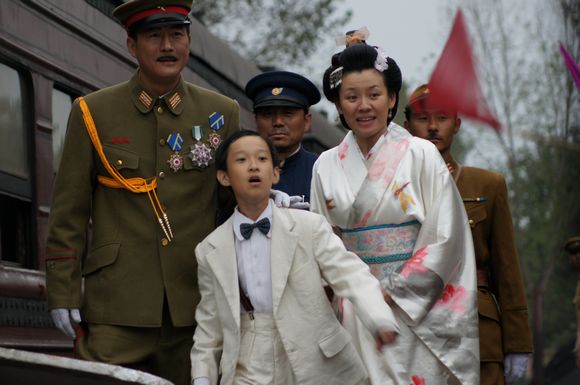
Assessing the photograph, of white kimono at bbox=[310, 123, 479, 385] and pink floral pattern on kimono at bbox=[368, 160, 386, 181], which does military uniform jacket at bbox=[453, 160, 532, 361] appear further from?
pink floral pattern on kimono at bbox=[368, 160, 386, 181]

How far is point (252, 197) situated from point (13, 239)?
158 centimetres

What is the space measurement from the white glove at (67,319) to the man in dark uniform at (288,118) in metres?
1.31

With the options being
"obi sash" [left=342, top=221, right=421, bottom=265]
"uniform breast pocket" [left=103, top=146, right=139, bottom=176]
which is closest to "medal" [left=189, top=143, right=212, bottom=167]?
"uniform breast pocket" [left=103, top=146, right=139, bottom=176]

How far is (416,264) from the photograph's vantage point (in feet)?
16.4

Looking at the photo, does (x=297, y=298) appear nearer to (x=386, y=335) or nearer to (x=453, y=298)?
(x=386, y=335)

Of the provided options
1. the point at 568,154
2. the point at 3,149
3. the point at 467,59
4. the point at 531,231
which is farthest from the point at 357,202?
the point at 531,231

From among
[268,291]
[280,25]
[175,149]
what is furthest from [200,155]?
[280,25]

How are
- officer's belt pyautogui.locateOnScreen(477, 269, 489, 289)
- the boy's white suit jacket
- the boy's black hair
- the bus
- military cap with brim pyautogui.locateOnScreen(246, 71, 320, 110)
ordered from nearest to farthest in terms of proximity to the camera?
the boy's white suit jacket, the boy's black hair, the bus, officer's belt pyautogui.locateOnScreen(477, 269, 489, 289), military cap with brim pyautogui.locateOnScreen(246, 71, 320, 110)

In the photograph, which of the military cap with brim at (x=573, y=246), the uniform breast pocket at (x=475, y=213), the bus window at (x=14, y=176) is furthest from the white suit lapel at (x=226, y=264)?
the military cap with brim at (x=573, y=246)

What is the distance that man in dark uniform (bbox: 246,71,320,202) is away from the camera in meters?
6.09

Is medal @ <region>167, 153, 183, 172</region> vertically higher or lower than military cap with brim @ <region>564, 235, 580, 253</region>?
higher

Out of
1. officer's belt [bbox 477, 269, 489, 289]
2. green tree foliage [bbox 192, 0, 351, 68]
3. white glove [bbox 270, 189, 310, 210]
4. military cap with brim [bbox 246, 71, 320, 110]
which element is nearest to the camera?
white glove [bbox 270, 189, 310, 210]

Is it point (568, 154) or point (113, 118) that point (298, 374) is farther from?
point (568, 154)

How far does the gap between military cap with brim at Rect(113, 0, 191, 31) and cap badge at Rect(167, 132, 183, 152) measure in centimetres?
43
